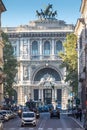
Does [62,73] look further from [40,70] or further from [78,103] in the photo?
[78,103]

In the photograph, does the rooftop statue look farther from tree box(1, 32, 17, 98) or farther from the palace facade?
tree box(1, 32, 17, 98)

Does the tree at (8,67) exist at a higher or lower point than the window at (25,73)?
lower

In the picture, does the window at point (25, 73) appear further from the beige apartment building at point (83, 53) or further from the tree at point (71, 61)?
the tree at point (71, 61)

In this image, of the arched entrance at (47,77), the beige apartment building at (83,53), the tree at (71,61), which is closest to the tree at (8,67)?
the tree at (71,61)

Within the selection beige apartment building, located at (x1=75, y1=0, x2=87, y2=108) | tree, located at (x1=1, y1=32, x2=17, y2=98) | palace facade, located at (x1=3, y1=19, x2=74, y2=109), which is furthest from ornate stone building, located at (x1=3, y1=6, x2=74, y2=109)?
beige apartment building, located at (x1=75, y1=0, x2=87, y2=108)

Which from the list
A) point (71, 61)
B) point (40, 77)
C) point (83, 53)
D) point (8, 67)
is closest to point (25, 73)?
point (40, 77)

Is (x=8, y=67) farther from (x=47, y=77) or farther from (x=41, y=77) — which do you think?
(x=41, y=77)

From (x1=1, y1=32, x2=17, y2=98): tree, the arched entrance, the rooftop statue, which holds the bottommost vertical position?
(x1=1, y1=32, x2=17, y2=98): tree

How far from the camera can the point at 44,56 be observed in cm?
19925

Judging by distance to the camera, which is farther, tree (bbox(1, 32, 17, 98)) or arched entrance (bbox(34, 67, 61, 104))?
arched entrance (bbox(34, 67, 61, 104))

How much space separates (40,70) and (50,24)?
14515mm

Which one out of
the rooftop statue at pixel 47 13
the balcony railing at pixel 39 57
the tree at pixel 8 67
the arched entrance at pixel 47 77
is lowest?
the tree at pixel 8 67

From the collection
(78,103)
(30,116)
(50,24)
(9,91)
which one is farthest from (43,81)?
(30,116)

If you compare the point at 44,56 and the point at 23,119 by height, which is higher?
the point at 44,56
